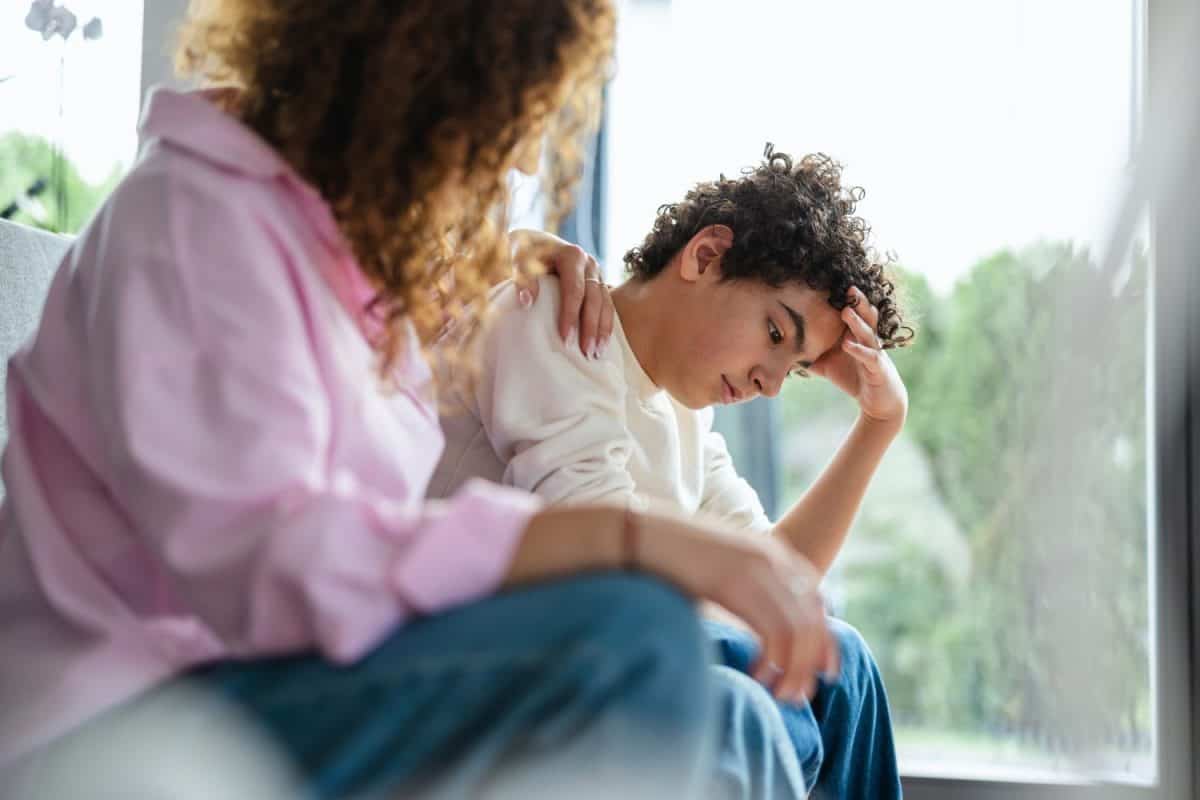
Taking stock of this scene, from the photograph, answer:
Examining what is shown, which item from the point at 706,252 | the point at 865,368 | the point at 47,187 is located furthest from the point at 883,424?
the point at 47,187

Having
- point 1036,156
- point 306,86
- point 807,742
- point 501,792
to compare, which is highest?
point 306,86

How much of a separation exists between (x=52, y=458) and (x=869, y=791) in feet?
3.14

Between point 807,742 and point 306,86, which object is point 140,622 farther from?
point 807,742

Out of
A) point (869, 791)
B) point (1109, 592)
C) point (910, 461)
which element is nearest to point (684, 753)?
point (869, 791)

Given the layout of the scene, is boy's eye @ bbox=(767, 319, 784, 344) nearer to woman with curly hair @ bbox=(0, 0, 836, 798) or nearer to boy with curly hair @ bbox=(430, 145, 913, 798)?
boy with curly hair @ bbox=(430, 145, 913, 798)

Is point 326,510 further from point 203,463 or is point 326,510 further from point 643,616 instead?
point 643,616

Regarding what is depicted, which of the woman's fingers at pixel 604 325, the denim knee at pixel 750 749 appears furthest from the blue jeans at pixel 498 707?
the woman's fingers at pixel 604 325

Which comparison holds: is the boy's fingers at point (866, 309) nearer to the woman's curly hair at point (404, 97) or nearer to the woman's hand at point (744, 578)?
the woman's curly hair at point (404, 97)

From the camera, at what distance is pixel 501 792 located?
76 cm

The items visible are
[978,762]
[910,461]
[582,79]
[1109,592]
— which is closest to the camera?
[582,79]

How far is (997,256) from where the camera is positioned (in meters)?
2.29

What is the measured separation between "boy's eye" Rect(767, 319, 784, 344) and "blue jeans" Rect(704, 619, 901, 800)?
1.19ft

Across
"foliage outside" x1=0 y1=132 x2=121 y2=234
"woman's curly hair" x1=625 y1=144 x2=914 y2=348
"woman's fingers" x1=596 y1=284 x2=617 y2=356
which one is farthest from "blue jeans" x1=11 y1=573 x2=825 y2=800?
"foliage outside" x1=0 y1=132 x2=121 y2=234

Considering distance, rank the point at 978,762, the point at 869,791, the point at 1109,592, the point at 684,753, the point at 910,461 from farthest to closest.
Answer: the point at 910,461 < the point at 978,762 < the point at 1109,592 < the point at 869,791 < the point at 684,753
